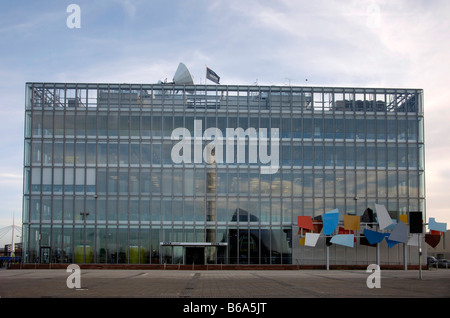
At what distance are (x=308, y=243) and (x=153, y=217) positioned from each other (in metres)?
17.9

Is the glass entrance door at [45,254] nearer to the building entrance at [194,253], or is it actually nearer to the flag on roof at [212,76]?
the building entrance at [194,253]

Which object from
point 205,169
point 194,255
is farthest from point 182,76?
point 194,255

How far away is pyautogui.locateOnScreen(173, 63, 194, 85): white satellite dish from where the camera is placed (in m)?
67.8

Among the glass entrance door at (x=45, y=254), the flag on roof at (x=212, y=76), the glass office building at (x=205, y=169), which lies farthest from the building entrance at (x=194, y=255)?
the flag on roof at (x=212, y=76)

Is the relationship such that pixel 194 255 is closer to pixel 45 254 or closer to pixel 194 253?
pixel 194 253

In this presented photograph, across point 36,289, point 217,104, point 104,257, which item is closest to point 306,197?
point 217,104

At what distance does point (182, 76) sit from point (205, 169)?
40.1 ft

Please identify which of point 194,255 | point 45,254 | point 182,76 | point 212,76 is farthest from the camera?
point 182,76

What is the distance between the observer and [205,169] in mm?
65000

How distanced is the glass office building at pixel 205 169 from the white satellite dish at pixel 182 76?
1.51 metres

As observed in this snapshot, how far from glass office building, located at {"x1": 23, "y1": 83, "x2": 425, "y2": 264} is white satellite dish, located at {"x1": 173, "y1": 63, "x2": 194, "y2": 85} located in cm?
151

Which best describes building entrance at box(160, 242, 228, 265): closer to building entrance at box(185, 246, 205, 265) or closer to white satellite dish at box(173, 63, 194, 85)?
building entrance at box(185, 246, 205, 265)

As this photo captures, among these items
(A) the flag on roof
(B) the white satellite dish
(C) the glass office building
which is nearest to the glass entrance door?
(C) the glass office building

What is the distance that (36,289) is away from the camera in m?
27.9
